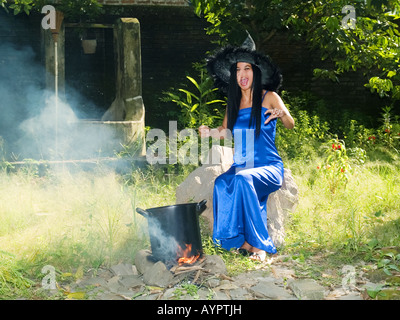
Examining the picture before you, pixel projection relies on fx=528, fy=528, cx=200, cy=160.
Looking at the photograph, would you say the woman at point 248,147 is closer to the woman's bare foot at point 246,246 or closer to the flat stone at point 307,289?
the woman's bare foot at point 246,246

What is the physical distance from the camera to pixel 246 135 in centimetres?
533

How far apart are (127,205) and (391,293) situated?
9.93 feet

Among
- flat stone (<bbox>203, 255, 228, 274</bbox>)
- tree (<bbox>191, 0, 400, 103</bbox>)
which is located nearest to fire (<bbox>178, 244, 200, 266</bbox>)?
flat stone (<bbox>203, 255, 228, 274</bbox>)

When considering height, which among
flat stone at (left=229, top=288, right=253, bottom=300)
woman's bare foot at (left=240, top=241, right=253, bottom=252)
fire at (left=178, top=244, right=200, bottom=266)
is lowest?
flat stone at (left=229, top=288, right=253, bottom=300)

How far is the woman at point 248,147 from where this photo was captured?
493 centimetres

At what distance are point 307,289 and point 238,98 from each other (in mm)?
2163

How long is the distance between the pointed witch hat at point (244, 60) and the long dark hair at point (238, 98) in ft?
0.26

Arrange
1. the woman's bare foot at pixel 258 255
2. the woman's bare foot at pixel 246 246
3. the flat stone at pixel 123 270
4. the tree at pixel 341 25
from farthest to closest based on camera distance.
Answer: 1. the tree at pixel 341 25
2. the woman's bare foot at pixel 246 246
3. the woman's bare foot at pixel 258 255
4. the flat stone at pixel 123 270

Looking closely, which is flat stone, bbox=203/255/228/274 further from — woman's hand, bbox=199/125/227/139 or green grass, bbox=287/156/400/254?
woman's hand, bbox=199/125/227/139

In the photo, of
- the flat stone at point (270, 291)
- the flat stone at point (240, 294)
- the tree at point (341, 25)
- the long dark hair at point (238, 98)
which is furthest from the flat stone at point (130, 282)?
the tree at point (341, 25)

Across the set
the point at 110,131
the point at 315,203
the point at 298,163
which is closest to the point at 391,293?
the point at 315,203

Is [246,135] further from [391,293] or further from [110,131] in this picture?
[110,131]

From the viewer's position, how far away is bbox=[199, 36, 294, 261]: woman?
16.2 ft

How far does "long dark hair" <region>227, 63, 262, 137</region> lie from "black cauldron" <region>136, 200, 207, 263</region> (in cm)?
127
